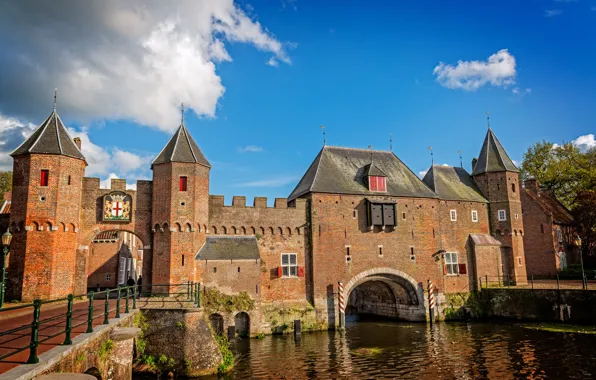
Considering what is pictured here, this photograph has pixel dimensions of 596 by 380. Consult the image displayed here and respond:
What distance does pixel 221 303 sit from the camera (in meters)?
22.7

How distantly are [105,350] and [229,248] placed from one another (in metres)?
13.8

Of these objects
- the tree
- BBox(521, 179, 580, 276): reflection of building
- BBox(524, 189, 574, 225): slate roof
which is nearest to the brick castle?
BBox(521, 179, 580, 276): reflection of building

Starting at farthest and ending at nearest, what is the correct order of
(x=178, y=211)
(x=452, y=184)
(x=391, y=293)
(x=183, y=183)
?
(x=452, y=184) < (x=391, y=293) < (x=183, y=183) < (x=178, y=211)

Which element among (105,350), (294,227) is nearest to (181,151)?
(294,227)

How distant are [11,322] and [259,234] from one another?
14.6 meters

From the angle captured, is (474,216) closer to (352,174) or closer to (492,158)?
(492,158)

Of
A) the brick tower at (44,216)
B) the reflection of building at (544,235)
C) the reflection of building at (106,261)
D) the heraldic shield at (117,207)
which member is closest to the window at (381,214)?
the heraldic shield at (117,207)

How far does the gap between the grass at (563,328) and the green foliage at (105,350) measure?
22.8 m

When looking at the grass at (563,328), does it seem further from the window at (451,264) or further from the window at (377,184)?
the window at (377,184)

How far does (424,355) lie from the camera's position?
18.2m

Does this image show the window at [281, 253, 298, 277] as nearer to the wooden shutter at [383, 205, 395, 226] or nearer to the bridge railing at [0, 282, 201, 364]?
the bridge railing at [0, 282, 201, 364]

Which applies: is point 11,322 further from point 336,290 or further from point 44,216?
point 336,290

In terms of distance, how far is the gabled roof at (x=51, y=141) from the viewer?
68.0 feet

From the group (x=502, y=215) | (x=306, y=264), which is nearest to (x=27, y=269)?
(x=306, y=264)
